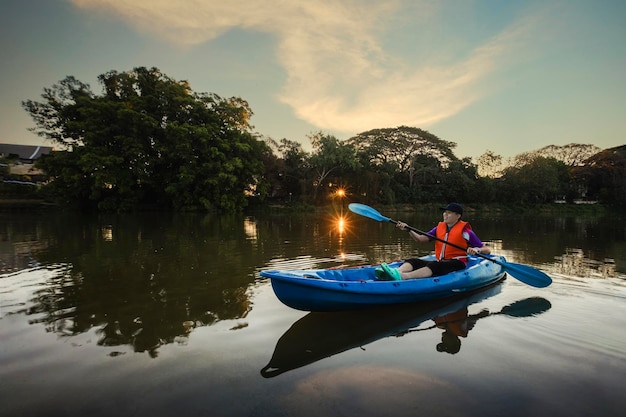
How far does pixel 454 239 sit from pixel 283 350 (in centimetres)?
341

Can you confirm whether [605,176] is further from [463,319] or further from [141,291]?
[141,291]

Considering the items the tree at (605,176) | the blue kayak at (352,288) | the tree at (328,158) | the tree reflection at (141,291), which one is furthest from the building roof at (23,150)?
the tree at (605,176)

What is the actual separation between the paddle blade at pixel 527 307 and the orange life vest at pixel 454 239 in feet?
3.13

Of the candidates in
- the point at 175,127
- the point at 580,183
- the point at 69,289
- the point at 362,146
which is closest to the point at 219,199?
the point at 175,127

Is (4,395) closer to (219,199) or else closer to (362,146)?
(219,199)

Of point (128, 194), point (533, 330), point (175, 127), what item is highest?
point (175, 127)

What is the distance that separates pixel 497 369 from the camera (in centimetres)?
309

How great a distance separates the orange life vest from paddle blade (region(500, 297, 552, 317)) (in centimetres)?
96

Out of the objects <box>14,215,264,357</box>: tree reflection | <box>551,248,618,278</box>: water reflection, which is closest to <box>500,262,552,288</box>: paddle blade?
<box>551,248,618,278</box>: water reflection

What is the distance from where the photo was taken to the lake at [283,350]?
2.52 metres

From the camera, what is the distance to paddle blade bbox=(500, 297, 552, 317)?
15.3 feet

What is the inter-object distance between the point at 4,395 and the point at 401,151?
134 ft

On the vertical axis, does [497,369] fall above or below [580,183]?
below

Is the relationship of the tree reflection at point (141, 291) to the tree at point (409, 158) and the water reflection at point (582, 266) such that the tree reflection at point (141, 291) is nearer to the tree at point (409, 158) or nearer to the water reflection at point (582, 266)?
the water reflection at point (582, 266)
